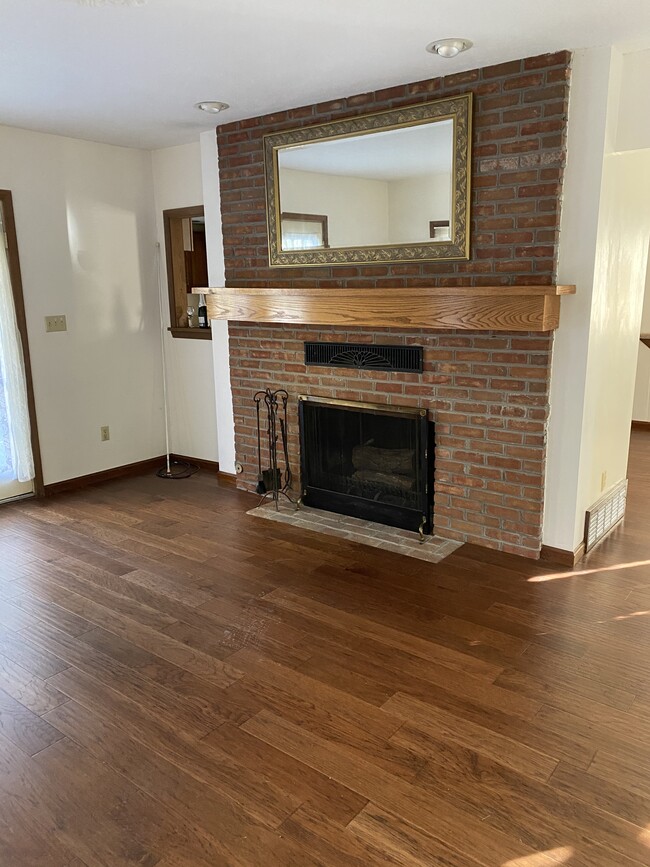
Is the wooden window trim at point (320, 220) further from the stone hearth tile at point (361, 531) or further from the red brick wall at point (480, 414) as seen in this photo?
the stone hearth tile at point (361, 531)

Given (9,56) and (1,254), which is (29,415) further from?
(9,56)

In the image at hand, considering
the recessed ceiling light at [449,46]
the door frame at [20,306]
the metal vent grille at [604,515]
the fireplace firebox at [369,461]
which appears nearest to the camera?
the recessed ceiling light at [449,46]

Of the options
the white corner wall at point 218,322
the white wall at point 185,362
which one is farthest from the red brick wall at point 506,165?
the white wall at point 185,362

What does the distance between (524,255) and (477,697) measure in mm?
1971

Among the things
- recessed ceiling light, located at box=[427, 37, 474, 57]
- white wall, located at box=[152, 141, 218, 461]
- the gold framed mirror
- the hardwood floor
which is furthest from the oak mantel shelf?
the hardwood floor

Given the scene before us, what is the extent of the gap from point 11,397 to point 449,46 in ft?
10.8

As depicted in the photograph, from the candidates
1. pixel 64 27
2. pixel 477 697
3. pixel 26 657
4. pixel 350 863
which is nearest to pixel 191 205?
pixel 64 27

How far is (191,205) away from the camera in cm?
469

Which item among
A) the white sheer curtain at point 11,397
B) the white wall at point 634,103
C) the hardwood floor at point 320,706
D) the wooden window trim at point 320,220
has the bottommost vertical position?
the hardwood floor at point 320,706

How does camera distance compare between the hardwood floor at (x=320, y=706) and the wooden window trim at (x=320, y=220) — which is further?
the wooden window trim at (x=320, y=220)

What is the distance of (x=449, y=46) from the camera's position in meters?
2.70

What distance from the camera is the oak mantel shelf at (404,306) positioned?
2955 millimetres

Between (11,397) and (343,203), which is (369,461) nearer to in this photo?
(343,203)

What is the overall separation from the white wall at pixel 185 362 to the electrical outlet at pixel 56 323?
80 centimetres
